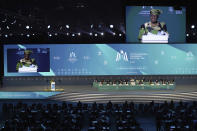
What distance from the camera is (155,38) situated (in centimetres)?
2234

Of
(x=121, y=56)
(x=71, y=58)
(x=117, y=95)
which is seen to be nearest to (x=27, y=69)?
(x=71, y=58)

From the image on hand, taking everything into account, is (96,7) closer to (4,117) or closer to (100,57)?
(100,57)

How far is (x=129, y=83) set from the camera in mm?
19891

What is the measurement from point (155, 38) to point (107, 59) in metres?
3.40

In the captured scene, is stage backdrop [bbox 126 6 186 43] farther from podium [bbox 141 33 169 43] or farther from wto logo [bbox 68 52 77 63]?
wto logo [bbox 68 52 77 63]

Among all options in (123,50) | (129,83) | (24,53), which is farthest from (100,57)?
(24,53)

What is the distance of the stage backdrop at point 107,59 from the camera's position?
71.9 feet

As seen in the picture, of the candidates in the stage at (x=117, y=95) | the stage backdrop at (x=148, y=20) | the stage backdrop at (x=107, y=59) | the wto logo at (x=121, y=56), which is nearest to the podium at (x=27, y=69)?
the stage backdrop at (x=107, y=59)

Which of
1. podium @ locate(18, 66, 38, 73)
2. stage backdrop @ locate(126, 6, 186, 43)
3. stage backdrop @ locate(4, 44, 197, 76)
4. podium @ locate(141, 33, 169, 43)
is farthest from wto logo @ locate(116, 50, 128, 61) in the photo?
podium @ locate(18, 66, 38, 73)

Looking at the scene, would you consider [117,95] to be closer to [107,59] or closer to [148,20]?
[107,59]

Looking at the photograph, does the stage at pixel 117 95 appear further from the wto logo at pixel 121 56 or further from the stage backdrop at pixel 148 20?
the stage backdrop at pixel 148 20

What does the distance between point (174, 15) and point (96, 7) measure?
5.11 meters

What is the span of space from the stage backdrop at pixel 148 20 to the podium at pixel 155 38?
36 cm

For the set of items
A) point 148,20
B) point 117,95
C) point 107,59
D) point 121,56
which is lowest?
point 117,95
